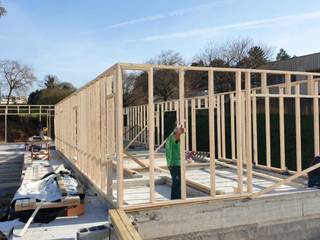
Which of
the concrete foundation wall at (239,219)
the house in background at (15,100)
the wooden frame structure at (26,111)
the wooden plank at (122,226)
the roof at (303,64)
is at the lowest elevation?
the concrete foundation wall at (239,219)

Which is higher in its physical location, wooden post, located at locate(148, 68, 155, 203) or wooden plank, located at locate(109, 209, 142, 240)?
wooden post, located at locate(148, 68, 155, 203)

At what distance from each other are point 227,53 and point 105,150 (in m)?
23.4

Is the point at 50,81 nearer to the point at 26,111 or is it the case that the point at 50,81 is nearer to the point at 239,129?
the point at 26,111

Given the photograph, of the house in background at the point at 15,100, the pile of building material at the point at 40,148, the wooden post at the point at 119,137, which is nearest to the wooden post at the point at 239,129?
the wooden post at the point at 119,137

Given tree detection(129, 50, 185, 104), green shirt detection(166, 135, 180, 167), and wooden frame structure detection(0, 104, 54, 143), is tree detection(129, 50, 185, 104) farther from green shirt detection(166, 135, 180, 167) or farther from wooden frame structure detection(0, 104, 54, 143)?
green shirt detection(166, 135, 180, 167)

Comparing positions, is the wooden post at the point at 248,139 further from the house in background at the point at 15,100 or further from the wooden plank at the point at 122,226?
the house in background at the point at 15,100

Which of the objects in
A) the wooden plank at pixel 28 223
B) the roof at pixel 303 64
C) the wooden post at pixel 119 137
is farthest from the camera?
the roof at pixel 303 64

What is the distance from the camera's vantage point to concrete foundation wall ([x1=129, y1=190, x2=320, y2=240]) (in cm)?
537

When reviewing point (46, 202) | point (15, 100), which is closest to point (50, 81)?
point (15, 100)

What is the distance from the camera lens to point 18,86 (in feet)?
116

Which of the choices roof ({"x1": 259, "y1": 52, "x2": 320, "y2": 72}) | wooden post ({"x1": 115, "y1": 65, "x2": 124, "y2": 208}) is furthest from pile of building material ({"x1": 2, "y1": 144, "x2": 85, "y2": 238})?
roof ({"x1": 259, "y1": 52, "x2": 320, "y2": 72})

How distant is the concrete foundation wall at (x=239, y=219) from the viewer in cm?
537

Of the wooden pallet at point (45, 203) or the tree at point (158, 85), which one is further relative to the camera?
the tree at point (158, 85)

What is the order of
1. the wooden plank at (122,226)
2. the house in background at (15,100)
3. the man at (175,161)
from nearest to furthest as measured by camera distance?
1. the wooden plank at (122,226)
2. the man at (175,161)
3. the house in background at (15,100)
